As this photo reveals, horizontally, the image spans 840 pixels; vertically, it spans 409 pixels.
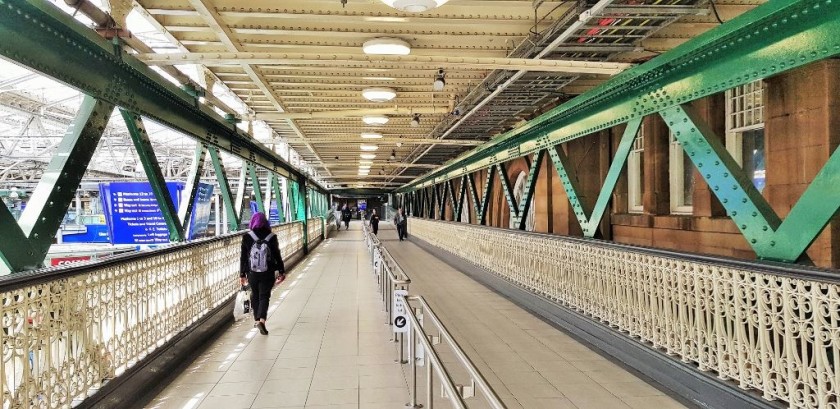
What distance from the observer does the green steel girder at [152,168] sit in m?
4.43

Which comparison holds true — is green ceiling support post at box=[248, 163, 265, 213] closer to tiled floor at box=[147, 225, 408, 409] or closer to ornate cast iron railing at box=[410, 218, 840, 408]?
tiled floor at box=[147, 225, 408, 409]

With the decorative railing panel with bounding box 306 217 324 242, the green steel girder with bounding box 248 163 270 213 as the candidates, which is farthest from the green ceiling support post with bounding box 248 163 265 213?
the decorative railing panel with bounding box 306 217 324 242

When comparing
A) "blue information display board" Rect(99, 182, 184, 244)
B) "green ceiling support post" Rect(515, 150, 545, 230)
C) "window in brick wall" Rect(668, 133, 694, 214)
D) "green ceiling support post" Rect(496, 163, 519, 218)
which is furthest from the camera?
"green ceiling support post" Rect(496, 163, 519, 218)

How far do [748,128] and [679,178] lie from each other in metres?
1.42

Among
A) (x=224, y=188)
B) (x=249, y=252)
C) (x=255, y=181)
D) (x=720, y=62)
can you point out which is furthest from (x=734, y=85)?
(x=255, y=181)

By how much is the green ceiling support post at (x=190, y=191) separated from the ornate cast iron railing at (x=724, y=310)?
4.63 meters

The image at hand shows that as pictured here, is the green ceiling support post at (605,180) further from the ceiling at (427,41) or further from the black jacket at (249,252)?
the black jacket at (249,252)

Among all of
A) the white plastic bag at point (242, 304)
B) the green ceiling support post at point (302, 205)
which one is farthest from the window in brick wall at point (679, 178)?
the green ceiling support post at point (302, 205)

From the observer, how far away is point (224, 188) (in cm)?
809

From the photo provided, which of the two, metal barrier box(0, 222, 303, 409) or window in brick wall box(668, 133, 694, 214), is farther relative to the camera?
window in brick wall box(668, 133, 694, 214)

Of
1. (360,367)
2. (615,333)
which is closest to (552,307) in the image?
(615,333)

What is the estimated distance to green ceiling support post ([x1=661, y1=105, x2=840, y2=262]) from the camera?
2881 millimetres

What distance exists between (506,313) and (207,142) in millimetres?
4710

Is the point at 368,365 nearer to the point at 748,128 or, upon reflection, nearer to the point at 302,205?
the point at 748,128
